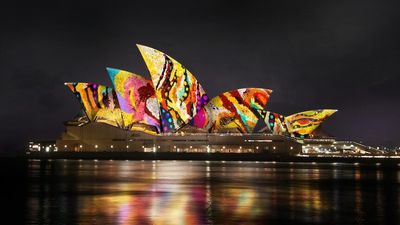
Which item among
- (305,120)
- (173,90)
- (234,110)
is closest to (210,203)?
(173,90)

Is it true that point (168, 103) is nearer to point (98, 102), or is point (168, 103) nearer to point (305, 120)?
point (98, 102)

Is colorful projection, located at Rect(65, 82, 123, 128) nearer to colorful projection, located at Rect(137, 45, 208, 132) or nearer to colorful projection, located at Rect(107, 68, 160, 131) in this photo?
colorful projection, located at Rect(107, 68, 160, 131)

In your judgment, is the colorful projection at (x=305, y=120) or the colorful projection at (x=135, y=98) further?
the colorful projection at (x=305, y=120)

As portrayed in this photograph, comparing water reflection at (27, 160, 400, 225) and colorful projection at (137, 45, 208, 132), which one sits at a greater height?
colorful projection at (137, 45, 208, 132)

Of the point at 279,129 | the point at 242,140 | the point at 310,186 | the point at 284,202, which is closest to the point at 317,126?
the point at 279,129

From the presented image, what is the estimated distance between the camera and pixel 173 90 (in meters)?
81.8

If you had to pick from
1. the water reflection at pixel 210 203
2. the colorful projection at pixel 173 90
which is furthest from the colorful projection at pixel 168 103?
the water reflection at pixel 210 203

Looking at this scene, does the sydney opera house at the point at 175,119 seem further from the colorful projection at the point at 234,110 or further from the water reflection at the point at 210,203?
the water reflection at the point at 210,203

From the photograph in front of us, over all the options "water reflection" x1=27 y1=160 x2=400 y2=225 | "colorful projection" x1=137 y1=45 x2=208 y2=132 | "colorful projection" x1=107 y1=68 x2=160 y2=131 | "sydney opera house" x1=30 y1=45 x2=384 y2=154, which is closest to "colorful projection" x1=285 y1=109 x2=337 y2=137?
"sydney opera house" x1=30 y1=45 x2=384 y2=154

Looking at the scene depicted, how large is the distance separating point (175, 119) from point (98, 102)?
39.6 ft

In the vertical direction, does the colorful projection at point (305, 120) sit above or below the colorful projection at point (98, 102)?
below

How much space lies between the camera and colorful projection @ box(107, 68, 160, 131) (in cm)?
8150

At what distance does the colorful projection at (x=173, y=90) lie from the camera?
7831 centimetres

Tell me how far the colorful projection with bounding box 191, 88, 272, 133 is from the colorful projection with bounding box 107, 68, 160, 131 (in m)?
6.98
